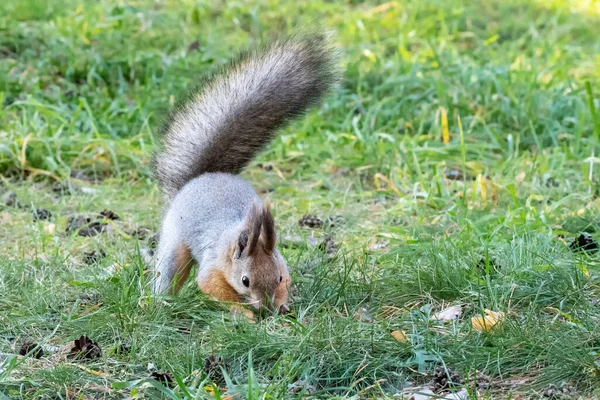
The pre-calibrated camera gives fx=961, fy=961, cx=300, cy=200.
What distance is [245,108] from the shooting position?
3373 millimetres

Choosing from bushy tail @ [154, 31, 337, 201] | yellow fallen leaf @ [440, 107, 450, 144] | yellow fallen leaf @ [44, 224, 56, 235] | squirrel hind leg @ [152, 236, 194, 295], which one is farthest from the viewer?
yellow fallen leaf @ [440, 107, 450, 144]

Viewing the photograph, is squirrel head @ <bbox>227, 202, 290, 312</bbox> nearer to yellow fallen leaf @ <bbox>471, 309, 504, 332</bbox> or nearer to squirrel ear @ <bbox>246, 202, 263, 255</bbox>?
squirrel ear @ <bbox>246, 202, 263, 255</bbox>

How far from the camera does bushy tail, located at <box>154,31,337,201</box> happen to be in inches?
132

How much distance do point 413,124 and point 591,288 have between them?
2332 millimetres

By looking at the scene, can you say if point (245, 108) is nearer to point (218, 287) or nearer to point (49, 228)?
point (218, 287)

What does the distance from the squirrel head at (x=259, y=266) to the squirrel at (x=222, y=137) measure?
7.0 inches

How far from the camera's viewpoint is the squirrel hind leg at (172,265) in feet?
9.86

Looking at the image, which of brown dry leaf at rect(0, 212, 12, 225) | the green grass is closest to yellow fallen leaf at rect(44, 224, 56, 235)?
the green grass

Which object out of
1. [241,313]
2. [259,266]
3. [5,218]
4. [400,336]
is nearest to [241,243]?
[259,266]

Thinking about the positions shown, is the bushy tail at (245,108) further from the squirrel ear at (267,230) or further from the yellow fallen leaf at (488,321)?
the yellow fallen leaf at (488,321)

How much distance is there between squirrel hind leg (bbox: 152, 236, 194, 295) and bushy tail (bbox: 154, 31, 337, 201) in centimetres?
39

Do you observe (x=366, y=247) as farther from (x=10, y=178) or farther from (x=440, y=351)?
(x=10, y=178)

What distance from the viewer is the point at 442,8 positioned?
22.8ft

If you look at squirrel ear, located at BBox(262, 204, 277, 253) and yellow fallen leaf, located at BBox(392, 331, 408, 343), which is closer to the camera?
yellow fallen leaf, located at BBox(392, 331, 408, 343)
